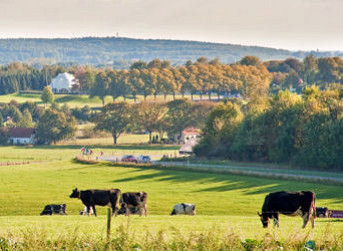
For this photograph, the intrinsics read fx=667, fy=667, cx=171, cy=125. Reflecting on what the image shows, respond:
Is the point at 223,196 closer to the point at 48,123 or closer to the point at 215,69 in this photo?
the point at 48,123

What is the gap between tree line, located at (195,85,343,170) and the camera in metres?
77.3

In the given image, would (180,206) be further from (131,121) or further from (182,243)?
(131,121)

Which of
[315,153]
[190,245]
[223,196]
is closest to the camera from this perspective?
[190,245]

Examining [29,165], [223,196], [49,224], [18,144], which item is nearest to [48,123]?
[18,144]

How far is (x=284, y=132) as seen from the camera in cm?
8494

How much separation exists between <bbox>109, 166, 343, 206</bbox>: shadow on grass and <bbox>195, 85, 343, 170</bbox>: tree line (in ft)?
44.5

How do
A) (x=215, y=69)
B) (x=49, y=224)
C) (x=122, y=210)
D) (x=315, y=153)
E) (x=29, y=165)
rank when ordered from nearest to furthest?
(x=49, y=224), (x=122, y=210), (x=315, y=153), (x=29, y=165), (x=215, y=69)

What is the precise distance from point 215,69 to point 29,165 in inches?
4611

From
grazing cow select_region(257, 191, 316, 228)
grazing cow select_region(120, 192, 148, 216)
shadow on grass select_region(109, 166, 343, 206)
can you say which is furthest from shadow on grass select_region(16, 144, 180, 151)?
grazing cow select_region(257, 191, 316, 228)

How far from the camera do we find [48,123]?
13238 cm

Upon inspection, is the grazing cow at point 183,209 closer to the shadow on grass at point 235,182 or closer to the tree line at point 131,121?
the shadow on grass at point 235,182

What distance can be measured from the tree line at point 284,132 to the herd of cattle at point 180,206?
135ft

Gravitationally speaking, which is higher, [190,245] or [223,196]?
[190,245]

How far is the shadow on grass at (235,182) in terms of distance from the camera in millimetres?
55500
